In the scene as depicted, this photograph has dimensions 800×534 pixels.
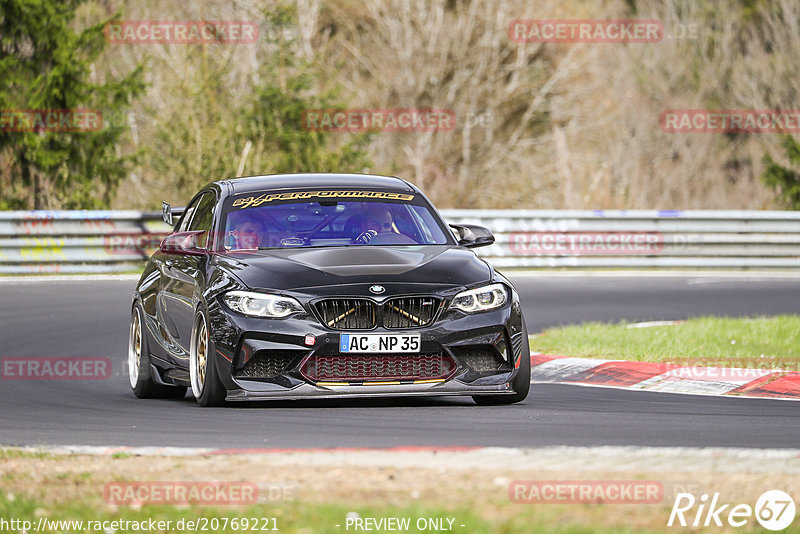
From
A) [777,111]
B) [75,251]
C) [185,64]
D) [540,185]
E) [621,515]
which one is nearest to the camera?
[621,515]

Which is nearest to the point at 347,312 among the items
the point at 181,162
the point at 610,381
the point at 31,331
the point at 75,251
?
the point at 610,381

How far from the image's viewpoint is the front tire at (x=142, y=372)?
10.7m

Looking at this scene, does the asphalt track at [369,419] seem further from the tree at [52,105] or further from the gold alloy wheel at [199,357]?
the tree at [52,105]

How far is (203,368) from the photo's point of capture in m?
9.32

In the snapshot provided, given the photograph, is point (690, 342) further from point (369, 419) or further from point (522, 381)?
point (369, 419)

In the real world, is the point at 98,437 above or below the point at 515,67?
below

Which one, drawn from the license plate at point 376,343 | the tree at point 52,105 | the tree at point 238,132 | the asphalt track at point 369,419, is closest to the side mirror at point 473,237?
the asphalt track at point 369,419

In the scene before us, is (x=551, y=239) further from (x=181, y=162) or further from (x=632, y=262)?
(x=181, y=162)

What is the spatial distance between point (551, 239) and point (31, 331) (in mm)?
10555

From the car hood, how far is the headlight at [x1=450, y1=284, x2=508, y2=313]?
76mm

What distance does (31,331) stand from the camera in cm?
1505

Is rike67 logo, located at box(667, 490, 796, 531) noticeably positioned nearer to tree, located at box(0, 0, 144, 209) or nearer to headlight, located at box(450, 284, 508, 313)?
headlight, located at box(450, 284, 508, 313)

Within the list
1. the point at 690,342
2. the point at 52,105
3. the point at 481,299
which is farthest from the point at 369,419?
the point at 52,105

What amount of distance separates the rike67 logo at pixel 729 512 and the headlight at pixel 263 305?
12.2 feet
